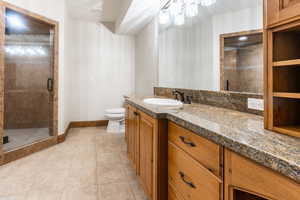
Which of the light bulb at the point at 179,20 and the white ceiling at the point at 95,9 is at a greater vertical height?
the white ceiling at the point at 95,9

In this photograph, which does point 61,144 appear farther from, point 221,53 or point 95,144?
point 221,53

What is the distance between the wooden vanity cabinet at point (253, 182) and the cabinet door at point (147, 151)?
0.72 meters

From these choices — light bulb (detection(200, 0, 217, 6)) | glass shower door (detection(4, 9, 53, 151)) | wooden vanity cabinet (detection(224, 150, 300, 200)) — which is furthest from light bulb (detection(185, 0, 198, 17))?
glass shower door (detection(4, 9, 53, 151))

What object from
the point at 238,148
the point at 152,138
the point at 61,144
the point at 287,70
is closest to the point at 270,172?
the point at 238,148

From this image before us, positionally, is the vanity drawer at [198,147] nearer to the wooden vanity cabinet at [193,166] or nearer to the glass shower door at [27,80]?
the wooden vanity cabinet at [193,166]

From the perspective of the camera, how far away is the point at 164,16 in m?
2.83

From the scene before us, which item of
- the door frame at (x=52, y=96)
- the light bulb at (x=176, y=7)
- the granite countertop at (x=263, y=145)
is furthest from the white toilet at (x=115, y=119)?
the granite countertop at (x=263, y=145)

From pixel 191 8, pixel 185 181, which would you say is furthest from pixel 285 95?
pixel 191 8

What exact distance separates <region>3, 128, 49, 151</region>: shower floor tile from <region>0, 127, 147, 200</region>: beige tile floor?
0.31 m

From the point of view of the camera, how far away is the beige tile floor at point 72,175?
1748mm

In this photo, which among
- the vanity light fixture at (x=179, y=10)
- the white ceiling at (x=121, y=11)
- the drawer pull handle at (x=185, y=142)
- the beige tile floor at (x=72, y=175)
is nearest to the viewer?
the drawer pull handle at (x=185, y=142)

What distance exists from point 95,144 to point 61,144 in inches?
23.2

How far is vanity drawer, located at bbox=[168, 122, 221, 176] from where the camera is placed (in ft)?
2.51

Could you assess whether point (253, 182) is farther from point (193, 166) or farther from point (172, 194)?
point (172, 194)
